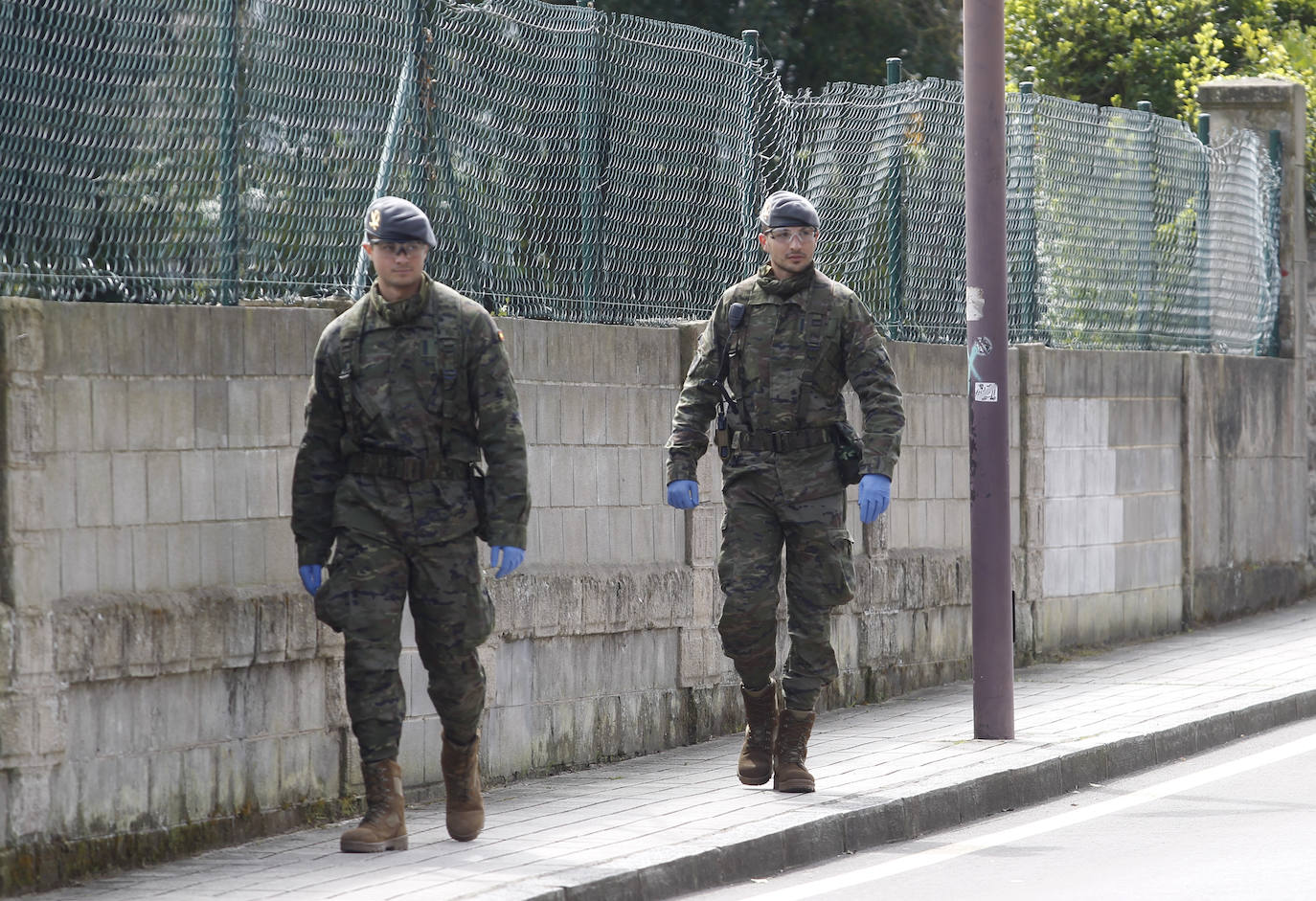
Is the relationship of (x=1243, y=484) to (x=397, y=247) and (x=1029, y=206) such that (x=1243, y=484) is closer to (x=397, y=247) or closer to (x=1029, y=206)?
(x=1029, y=206)

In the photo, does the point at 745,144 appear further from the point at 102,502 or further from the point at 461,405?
the point at 102,502

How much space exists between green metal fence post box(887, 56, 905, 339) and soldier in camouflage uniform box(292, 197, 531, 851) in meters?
4.59

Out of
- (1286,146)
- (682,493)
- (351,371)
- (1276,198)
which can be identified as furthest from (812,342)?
(1286,146)

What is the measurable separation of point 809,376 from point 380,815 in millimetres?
2246

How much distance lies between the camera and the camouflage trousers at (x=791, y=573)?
24.5ft

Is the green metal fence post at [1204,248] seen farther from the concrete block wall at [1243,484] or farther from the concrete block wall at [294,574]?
the concrete block wall at [294,574]

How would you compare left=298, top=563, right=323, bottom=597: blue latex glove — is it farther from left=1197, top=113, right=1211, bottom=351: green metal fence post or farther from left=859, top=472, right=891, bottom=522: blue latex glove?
A: left=1197, top=113, right=1211, bottom=351: green metal fence post

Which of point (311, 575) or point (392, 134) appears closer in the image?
point (311, 575)

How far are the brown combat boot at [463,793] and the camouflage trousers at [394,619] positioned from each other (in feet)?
0.48

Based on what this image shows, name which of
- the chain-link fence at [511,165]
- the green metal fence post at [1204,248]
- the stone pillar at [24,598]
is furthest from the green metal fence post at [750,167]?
the green metal fence post at [1204,248]

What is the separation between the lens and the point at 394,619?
21.2ft

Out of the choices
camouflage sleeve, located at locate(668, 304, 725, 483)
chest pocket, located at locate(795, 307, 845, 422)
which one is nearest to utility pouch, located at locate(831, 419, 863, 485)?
chest pocket, located at locate(795, 307, 845, 422)

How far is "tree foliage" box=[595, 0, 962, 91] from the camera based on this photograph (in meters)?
24.0

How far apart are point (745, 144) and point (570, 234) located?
55.6 inches
